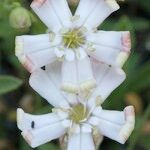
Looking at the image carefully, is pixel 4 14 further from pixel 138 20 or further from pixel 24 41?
pixel 138 20

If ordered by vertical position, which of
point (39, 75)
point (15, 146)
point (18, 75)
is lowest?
point (15, 146)

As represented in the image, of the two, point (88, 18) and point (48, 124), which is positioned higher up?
point (88, 18)

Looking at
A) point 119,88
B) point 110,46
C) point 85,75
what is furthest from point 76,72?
point 119,88

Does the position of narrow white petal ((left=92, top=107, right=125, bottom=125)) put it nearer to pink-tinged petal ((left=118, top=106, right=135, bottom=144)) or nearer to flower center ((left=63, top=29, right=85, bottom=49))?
pink-tinged petal ((left=118, top=106, right=135, bottom=144))

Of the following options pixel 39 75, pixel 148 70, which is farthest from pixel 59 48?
pixel 148 70

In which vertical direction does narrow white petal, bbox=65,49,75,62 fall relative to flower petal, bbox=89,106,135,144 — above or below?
above

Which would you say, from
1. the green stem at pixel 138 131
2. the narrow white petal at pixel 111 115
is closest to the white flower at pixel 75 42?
the narrow white petal at pixel 111 115

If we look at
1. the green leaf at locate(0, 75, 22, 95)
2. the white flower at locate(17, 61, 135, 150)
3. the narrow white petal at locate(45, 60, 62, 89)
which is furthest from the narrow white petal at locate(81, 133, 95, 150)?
the green leaf at locate(0, 75, 22, 95)

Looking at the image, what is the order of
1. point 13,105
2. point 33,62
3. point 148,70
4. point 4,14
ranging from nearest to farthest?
point 33,62
point 4,14
point 148,70
point 13,105
